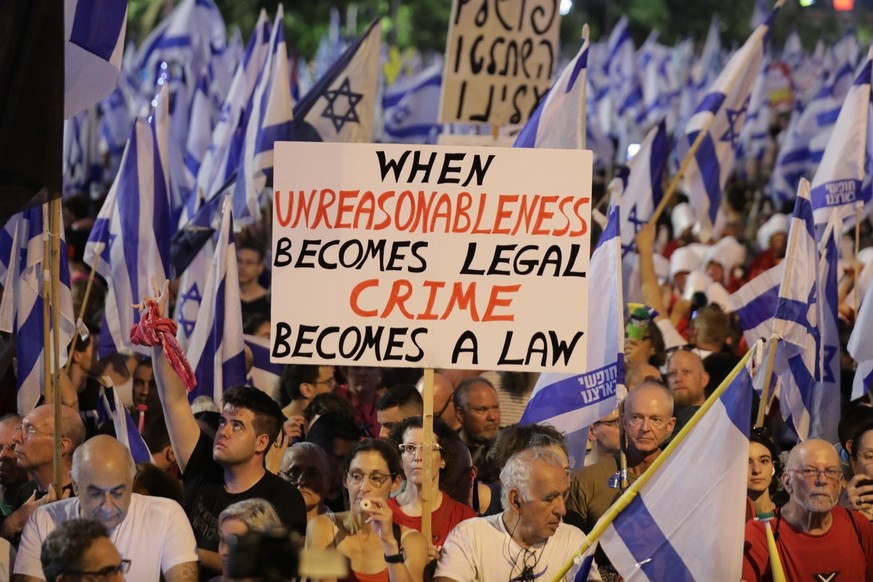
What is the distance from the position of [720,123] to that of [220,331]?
547cm

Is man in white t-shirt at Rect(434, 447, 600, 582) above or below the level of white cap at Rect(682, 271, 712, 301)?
below

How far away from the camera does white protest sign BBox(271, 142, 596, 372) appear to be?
6.93m

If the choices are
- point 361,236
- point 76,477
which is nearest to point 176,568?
point 76,477

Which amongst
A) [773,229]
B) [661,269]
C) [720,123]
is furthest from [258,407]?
[773,229]

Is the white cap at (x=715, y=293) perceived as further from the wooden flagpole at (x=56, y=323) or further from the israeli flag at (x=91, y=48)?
the wooden flagpole at (x=56, y=323)

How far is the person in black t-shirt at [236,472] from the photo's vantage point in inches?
266

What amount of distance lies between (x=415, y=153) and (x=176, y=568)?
81.5 inches

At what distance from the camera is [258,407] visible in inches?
274

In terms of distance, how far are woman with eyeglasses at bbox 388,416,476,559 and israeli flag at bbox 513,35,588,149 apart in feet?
10.9

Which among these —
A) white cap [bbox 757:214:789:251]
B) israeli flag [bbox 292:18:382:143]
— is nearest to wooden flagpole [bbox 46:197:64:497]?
israeli flag [bbox 292:18:382:143]

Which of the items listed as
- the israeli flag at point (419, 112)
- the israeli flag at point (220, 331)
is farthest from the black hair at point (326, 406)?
the israeli flag at point (419, 112)

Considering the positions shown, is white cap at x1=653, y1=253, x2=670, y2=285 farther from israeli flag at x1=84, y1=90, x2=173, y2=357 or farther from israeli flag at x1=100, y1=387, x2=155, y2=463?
israeli flag at x1=100, y1=387, x2=155, y2=463

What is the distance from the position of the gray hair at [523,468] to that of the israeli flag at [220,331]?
3256 millimetres

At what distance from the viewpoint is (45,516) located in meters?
6.29
